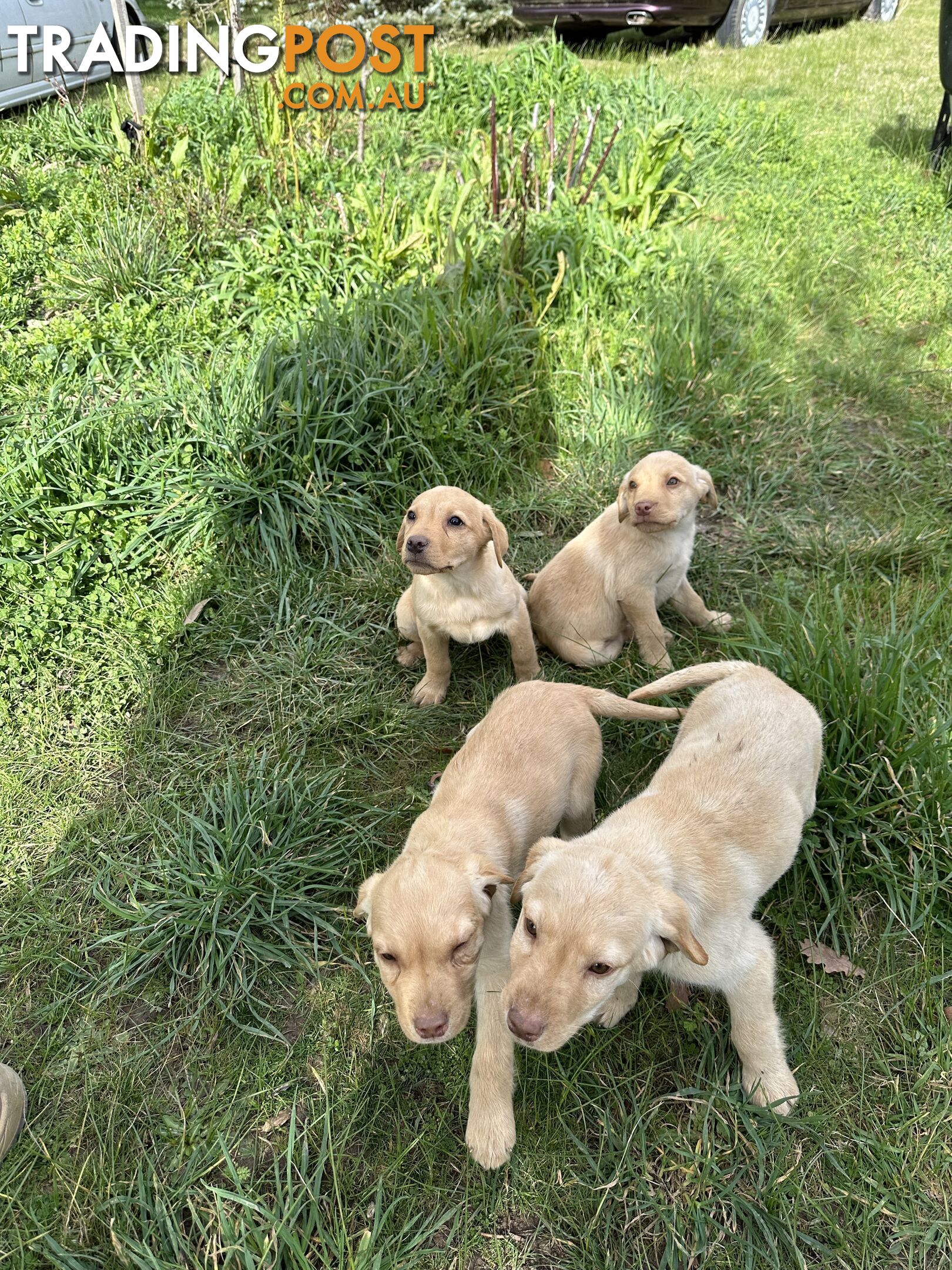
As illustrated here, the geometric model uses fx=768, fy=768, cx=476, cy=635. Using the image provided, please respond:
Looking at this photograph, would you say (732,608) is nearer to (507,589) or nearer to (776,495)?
(776,495)

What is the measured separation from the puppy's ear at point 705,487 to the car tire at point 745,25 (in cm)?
1072

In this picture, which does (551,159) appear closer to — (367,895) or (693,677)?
(693,677)

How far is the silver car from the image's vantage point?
7547 mm

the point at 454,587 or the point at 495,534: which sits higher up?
the point at 495,534

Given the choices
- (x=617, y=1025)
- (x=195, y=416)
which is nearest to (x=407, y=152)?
(x=195, y=416)

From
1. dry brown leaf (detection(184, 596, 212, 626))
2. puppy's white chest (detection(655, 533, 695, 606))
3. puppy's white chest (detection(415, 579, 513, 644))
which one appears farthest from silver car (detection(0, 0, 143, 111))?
puppy's white chest (detection(655, 533, 695, 606))

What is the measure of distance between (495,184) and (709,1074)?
5089 millimetres

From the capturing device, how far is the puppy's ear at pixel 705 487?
3396mm

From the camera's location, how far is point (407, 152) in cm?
671

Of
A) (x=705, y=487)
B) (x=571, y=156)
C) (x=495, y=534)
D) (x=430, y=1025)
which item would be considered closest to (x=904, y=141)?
(x=571, y=156)

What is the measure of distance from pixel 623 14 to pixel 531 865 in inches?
462

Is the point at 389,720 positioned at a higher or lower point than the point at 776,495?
lower

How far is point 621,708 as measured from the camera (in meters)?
2.79

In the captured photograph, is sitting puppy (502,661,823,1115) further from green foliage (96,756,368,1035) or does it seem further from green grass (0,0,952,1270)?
green foliage (96,756,368,1035)
